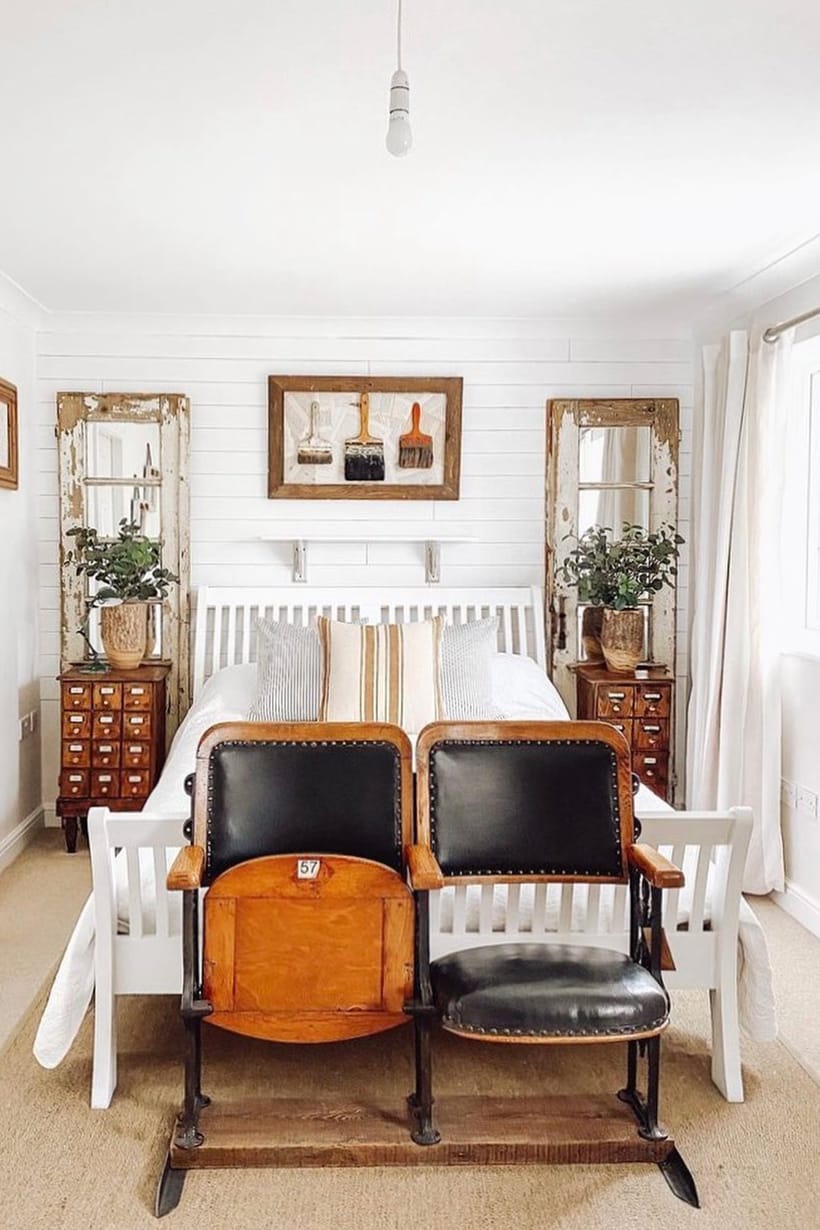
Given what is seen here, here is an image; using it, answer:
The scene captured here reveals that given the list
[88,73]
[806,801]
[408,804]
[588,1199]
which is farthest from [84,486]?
[588,1199]

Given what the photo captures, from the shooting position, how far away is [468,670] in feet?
15.0

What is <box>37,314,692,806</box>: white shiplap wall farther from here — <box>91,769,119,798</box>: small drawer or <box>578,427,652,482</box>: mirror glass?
<box>91,769,119,798</box>: small drawer

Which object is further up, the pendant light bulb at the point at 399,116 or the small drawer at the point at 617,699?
the pendant light bulb at the point at 399,116

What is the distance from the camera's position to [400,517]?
17.8ft

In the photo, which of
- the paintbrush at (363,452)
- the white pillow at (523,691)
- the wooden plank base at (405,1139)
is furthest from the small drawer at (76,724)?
the wooden plank base at (405,1139)

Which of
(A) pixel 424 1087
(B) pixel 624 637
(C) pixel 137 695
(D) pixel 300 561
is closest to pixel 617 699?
(B) pixel 624 637

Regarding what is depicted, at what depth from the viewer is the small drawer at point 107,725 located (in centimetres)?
495

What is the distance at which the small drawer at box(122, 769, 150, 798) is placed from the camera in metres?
4.96

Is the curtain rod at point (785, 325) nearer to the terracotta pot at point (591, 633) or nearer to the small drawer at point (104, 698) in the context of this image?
the terracotta pot at point (591, 633)

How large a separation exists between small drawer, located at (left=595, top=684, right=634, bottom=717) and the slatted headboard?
1.27 feet

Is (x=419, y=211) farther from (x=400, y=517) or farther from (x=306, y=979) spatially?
(x=306, y=979)

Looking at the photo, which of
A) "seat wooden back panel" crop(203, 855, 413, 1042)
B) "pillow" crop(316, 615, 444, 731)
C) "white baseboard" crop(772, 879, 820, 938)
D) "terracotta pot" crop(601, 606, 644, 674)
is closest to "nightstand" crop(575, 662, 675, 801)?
"terracotta pot" crop(601, 606, 644, 674)

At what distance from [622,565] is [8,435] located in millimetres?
2887

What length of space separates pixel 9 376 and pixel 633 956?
12.4 ft
